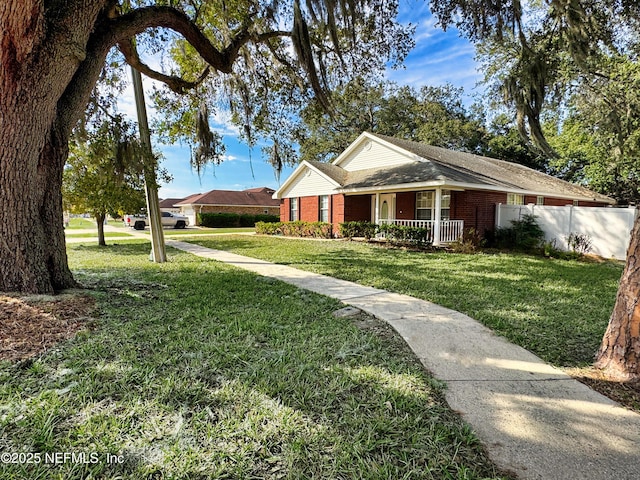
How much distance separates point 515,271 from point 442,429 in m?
7.30

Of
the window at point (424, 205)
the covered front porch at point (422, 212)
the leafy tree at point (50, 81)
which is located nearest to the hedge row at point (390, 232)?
the covered front porch at point (422, 212)

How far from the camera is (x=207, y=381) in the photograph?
2707 millimetres

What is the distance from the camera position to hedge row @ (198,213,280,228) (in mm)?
32656

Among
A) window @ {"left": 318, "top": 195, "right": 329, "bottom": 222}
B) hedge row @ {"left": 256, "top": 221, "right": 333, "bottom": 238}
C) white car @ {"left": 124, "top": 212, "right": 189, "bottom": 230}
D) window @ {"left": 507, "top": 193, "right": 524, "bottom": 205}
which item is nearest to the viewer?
window @ {"left": 507, "top": 193, "right": 524, "bottom": 205}

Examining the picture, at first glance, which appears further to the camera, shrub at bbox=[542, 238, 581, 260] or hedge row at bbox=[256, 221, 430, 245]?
hedge row at bbox=[256, 221, 430, 245]

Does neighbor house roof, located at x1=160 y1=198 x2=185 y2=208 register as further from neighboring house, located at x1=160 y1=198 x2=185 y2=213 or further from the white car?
the white car

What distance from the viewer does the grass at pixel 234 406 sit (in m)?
1.85

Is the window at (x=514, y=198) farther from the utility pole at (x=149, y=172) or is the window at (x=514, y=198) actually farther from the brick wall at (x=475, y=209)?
the utility pole at (x=149, y=172)

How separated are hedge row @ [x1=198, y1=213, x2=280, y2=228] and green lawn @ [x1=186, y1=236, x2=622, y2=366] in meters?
22.5

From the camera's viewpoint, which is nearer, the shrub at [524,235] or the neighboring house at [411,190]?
the shrub at [524,235]

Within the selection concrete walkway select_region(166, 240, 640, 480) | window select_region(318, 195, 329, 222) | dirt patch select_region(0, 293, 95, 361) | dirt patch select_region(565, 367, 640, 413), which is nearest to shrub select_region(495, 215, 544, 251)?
window select_region(318, 195, 329, 222)

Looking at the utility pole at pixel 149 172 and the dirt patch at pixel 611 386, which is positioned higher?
the utility pole at pixel 149 172

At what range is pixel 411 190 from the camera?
47.7ft

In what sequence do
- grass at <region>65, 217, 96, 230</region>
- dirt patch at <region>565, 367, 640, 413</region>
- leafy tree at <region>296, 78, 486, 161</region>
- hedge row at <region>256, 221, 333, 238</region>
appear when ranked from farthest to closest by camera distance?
grass at <region>65, 217, 96, 230</region> < leafy tree at <region>296, 78, 486, 161</region> < hedge row at <region>256, 221, 333, 238</region> < dirt patch at <region>565, 367, 640, 413</region>
